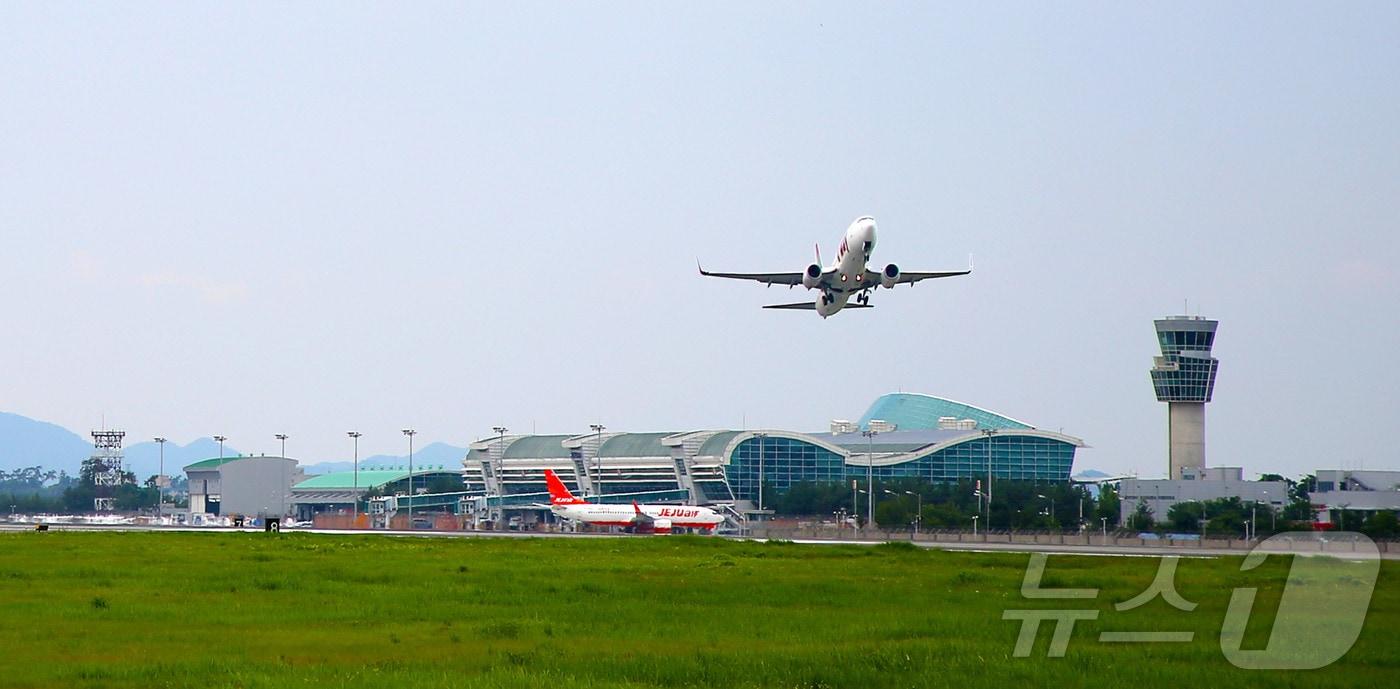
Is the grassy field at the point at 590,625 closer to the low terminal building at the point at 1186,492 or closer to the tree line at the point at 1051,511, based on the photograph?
the tree line at the point at 1051,511

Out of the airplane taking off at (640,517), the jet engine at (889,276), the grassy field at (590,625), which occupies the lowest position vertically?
the airplane taking off at (640,517)

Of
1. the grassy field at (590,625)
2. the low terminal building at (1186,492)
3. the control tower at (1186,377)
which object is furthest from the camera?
the control tower at (1186,377)

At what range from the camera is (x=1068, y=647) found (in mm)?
30938

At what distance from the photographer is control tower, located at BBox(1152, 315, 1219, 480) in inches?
7682

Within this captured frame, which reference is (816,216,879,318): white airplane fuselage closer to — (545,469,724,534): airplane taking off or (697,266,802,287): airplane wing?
(697,266,802,287): airplane wing

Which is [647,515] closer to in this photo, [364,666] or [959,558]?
[959,558]

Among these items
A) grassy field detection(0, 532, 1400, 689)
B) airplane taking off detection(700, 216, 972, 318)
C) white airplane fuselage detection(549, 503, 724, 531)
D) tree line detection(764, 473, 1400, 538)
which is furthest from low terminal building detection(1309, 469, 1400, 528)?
grassy field detection(0, 532, 1400, 689)

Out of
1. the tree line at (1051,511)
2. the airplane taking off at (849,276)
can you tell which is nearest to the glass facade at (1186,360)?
the tree line at (1051,511)

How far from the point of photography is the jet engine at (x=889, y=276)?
72062 mm

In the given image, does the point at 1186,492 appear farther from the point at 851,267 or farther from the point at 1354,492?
the point at 851,267

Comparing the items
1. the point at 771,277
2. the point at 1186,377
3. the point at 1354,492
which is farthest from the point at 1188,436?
the point at 771,277

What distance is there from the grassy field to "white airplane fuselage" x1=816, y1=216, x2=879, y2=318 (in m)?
16.4

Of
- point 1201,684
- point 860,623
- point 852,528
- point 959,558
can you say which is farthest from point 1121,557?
point 852,528

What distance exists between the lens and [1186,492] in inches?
7092
